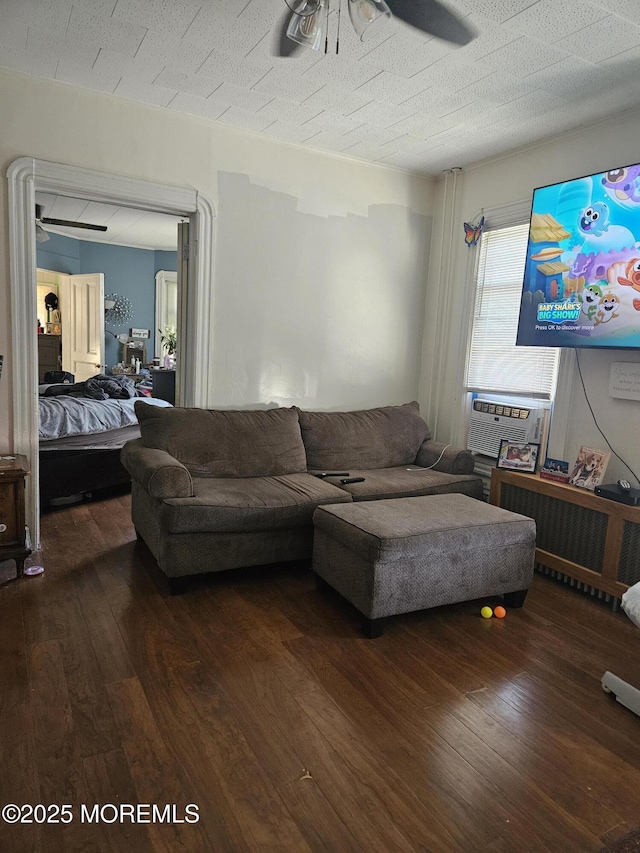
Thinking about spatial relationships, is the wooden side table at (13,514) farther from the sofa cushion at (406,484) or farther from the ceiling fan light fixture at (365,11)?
the ceiling fan light fixture at (365,11)

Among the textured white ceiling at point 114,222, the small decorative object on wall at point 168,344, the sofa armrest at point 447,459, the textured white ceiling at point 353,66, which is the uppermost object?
the textured white ceiling at point 353,66

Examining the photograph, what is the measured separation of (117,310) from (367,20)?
7.21m

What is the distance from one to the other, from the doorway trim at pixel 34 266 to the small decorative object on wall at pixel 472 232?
187 centimetres

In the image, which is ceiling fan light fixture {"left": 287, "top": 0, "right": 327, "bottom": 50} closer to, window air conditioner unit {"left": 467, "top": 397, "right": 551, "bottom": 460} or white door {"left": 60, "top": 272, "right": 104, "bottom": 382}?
window air conditioner unit {"left": 467, "top": 397, "right": 551, "bottom": 460}

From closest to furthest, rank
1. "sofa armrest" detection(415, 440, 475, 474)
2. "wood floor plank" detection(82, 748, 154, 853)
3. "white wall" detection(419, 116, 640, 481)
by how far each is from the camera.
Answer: "wood floor plank" detection(82, 748, 154, 853) < "white wall" detection(419, 116, 640, 481) < "sofa armrest" detection(415, 440, 475, 474)

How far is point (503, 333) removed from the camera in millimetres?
4020

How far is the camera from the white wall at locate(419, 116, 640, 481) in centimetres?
322

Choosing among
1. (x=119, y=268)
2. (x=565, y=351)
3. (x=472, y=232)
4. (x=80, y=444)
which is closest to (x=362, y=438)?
(x=565, y=351)

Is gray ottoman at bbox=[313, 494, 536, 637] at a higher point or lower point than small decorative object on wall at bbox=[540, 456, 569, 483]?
lower

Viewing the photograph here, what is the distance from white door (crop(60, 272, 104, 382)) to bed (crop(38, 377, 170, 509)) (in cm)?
283

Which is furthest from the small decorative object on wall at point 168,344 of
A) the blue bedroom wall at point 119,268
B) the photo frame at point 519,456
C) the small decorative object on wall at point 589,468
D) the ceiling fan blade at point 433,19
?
the ceiling fan blade at point 433,19

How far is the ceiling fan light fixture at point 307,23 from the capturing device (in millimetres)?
1812

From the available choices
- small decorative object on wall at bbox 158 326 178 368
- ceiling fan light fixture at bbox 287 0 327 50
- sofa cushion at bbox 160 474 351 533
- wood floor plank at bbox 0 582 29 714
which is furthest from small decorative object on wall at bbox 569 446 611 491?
small decorative object on wall at bbox 158 326 178 368

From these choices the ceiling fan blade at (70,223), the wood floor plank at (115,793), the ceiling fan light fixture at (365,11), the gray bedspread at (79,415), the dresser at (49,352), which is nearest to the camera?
the wood floor plank at (115,793)
